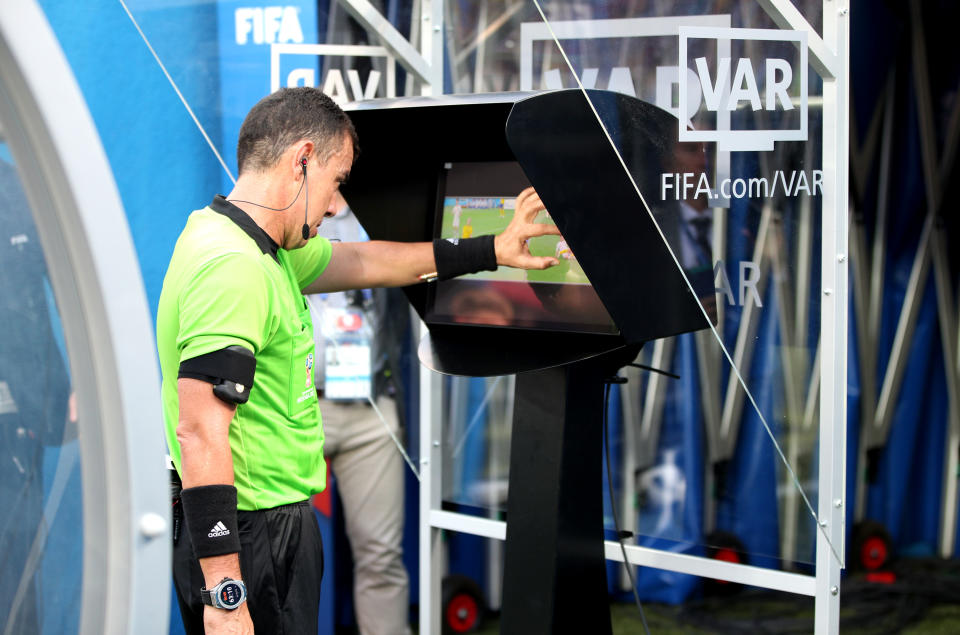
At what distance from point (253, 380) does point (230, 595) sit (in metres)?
0.35

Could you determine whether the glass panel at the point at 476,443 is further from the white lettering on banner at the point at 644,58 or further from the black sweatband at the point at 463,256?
the white lettering on banner at the point at 644,58

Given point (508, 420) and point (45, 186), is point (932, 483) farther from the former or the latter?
point (45, 186)

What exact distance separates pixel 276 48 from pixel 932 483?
126 inches

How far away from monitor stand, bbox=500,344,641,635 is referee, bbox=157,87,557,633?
0.27 metres

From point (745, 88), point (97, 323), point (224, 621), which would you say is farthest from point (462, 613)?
point (97, 323)

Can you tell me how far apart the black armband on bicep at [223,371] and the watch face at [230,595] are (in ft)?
0.97

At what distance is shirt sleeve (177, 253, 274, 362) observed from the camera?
1628 millimetres

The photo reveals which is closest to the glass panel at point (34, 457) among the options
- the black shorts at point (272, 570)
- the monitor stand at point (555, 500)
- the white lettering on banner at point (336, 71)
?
the black shorts at point (272, 570)

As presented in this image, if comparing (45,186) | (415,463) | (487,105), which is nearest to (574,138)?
(487,105)

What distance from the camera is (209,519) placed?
5.31ft

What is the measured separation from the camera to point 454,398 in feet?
10.4

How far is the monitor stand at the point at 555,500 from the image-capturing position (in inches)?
78.2

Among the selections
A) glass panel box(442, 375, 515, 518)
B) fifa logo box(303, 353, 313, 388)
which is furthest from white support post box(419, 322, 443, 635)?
fifa logo box(303, 353, 313, 388)

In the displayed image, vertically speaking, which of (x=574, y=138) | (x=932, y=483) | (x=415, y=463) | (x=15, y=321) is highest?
(x=574, y=138)
